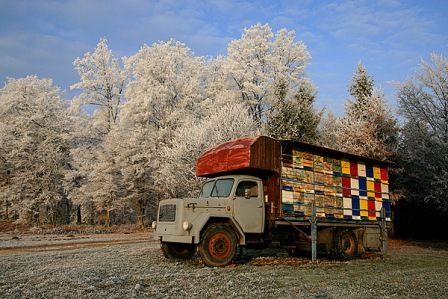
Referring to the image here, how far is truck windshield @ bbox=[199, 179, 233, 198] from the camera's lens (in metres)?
12.3

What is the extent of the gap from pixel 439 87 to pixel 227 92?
18901mm

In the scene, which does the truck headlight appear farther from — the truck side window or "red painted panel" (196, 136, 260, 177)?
"red painted panel" (196, 136, 260, 177)

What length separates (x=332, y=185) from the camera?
14.2 metres

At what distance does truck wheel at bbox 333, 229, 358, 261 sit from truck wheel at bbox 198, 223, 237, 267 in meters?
4.41

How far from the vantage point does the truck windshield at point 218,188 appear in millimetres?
12281

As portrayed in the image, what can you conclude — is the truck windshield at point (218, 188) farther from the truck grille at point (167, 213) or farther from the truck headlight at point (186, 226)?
the truck headlight at point (186, 226)

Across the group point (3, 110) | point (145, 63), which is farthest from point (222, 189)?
point (3, 110)

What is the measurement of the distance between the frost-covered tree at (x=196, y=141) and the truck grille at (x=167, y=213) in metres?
14.6

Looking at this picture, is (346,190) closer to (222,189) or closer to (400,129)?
(222,189)

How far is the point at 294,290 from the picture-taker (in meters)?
8.00

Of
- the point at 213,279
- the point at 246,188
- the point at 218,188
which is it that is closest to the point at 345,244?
the point at 246,188

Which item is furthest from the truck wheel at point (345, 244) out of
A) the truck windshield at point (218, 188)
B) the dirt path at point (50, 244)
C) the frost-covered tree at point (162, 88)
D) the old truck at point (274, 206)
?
the frost-covered tree at point (162, 88)

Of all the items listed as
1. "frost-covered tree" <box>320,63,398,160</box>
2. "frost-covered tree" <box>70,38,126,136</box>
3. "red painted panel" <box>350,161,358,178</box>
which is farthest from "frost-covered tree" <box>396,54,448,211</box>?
"frost-covered tree" <box>70,38,126,136</box>

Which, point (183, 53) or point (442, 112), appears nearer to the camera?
point (442, 112)
